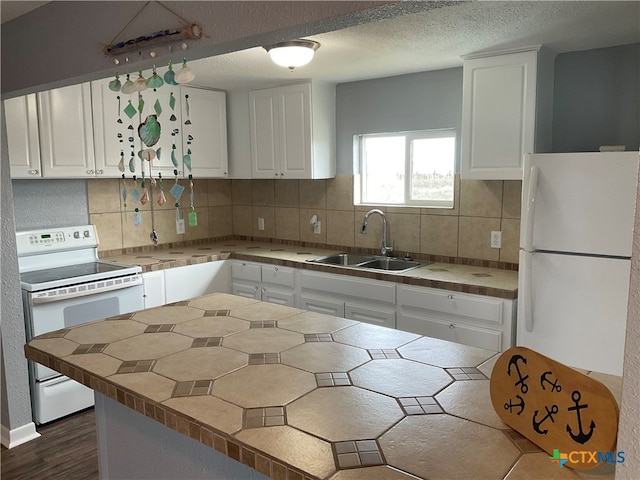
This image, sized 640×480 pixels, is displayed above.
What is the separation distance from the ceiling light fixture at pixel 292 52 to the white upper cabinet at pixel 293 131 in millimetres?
1157

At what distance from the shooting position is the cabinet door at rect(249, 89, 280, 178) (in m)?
4.03

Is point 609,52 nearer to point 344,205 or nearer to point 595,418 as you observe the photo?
point 344,205

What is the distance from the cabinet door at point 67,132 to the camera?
313cm

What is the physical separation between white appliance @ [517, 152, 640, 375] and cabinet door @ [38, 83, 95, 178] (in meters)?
2.75

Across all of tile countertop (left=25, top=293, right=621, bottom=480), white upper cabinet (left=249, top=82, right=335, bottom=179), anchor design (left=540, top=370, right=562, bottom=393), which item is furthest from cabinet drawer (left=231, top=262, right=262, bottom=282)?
anchor design (left=540, top=370, right=562, bottom=393)

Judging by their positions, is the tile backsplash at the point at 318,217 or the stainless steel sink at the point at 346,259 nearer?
the tile backsplash at the point at 318,217

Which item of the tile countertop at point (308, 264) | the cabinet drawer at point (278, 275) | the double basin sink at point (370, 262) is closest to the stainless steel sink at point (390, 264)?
the double basin sink at point (370, 262)

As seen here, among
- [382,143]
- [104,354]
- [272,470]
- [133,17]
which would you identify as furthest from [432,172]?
[272,470]

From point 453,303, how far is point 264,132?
2134 millimetres

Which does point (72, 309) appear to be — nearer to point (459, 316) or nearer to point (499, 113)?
point (459, 316)

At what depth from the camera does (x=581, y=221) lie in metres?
2.33

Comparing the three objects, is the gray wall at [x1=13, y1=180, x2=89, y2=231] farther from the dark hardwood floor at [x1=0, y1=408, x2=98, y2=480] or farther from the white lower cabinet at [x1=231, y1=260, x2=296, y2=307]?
the dark hardwood floor at [x1=0, y1=408, x2=98, y2=480]

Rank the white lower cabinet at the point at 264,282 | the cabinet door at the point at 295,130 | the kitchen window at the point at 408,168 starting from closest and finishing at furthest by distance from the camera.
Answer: the kitchen window at the point at 408,168 < the white lower cabinet at the point at 264,282 < the cabinet door at the point at 295,130

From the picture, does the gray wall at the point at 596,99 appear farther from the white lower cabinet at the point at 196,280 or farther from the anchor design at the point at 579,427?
the white lower cabinet at the point at 196,280
